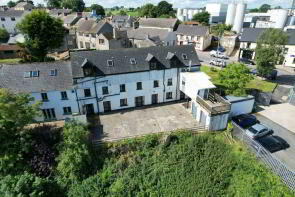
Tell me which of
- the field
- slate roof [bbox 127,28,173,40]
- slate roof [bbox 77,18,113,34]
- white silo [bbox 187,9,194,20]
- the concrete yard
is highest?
white silo [bbox 187,9,194,20]

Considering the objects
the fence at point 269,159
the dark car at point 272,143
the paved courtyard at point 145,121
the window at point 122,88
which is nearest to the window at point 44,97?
the paved courtyard at point 145,121

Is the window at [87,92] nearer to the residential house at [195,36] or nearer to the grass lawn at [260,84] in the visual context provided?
the grass lawn at [260,84]

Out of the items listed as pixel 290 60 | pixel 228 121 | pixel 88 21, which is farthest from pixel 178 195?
pixel 88 21

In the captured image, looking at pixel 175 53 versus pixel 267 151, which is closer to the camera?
pixel 267 151

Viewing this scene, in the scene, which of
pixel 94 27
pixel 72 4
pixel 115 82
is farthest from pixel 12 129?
pixel 72 4

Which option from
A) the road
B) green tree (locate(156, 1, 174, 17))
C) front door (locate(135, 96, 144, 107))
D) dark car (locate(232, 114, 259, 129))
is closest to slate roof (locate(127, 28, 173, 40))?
front door (locate(135, 96, 144, 107))

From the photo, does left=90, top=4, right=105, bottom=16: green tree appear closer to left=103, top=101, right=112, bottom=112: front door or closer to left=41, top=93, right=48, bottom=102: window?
left=103, top=101, right=112, bottom=112: front door

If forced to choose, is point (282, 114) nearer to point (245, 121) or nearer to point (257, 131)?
point (245, 121)

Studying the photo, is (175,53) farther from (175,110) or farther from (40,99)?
(40,99)
